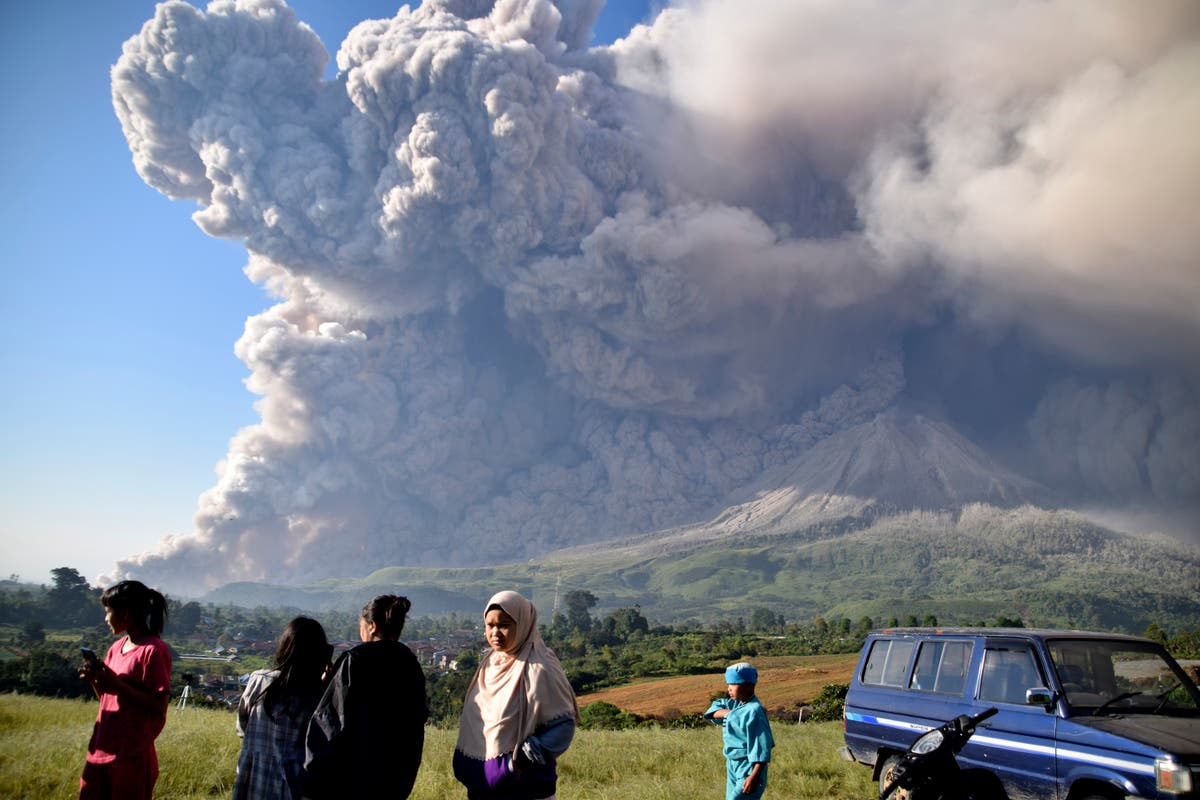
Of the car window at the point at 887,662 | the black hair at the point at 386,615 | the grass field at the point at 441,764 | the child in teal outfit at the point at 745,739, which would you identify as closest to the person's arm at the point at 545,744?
the black hair at the point at 386,615

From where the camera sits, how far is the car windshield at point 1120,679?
5922 millimetres

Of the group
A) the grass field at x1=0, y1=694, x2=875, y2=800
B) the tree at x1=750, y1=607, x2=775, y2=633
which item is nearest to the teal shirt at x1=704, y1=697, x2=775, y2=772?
the grass field at x1=0, y1=694, x2=875, y2=800

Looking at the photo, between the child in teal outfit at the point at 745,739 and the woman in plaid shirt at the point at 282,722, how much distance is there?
8.67 ft

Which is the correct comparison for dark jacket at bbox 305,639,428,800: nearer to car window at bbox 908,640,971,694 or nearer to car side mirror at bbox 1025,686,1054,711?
car side mirror at bbox 1025,686,1054,711

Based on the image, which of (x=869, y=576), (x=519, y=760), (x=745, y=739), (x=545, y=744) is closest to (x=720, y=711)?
(x=745, y=739)

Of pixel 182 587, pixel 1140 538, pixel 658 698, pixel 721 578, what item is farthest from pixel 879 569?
pixel 182 587

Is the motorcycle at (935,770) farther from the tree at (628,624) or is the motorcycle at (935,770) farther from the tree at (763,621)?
the tree at (763,621)

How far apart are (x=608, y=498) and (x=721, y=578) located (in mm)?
28917

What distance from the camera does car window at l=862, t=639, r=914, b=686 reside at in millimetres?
7785

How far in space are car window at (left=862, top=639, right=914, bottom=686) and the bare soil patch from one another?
1573 centimetres

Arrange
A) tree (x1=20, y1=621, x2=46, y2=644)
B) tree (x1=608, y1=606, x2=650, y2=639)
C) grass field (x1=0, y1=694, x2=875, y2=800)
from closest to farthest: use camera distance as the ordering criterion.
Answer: grass field (x1=0, y1=694, x2=875, y2=800) → tree (x1=20, y1=621, x2=46, y2=644) → tree (x1=608, y1=606, x2=650, y2=639)

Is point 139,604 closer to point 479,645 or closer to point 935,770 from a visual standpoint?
point 935,770

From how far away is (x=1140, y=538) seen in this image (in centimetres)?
12062

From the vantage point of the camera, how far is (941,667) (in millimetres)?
7238
